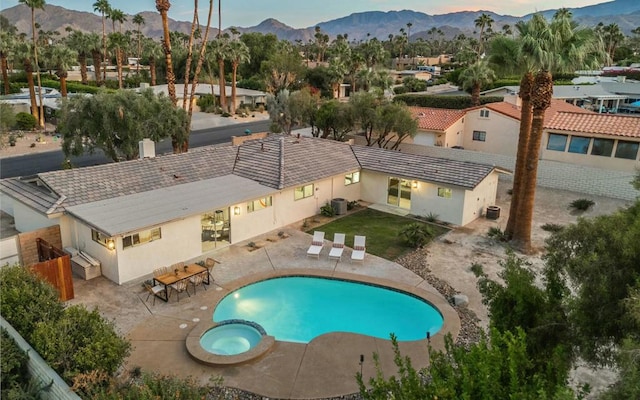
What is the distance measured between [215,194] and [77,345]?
37.9 feet

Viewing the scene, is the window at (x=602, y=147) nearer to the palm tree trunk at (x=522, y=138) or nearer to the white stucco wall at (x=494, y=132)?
the white stucco wall at (x=494, y=132)

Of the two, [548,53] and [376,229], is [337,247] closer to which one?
[376,229]

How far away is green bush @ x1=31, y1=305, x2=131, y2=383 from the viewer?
34.7ft

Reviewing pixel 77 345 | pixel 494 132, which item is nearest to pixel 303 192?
pixel 77 345

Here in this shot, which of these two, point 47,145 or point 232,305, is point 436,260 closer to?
point 232,305

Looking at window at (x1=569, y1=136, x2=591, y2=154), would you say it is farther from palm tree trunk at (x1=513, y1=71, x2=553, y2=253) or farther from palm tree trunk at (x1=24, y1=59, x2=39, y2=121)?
palm tree trunk at (x1=24, y1=59, x2=39, y2=121)

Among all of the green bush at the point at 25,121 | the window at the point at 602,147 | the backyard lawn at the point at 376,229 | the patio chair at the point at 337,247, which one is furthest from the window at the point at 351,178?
the green bush at the point at 25,121

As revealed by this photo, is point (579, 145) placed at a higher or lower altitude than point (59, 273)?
higher

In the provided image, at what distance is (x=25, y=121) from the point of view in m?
49.7

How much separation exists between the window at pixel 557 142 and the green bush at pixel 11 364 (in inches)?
1294

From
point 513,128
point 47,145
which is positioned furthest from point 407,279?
point 47,145

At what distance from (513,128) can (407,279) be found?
895 inches

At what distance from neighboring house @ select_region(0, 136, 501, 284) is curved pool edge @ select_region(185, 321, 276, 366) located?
5.27 metres

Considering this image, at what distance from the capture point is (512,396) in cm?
675
